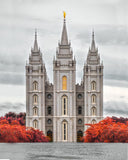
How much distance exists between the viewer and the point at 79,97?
11706 cm

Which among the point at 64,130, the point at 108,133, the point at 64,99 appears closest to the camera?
the point at 108,133

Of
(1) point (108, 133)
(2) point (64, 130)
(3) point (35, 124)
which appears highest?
(3) point (35, 124)

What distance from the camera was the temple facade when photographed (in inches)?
4510

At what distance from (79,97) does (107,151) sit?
47.4m

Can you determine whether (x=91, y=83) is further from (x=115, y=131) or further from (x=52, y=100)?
(x=115, y=131)

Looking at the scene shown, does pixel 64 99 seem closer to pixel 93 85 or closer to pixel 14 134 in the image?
pixel 93 85

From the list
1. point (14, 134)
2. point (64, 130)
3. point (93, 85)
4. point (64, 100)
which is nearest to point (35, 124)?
point (64, 130)

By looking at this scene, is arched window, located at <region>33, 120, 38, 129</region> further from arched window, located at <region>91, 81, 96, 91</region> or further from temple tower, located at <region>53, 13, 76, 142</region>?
arched window, located at <region>91, 81, 96, 91</region>

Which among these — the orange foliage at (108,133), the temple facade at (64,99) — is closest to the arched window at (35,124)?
the temple facade at (64,99)

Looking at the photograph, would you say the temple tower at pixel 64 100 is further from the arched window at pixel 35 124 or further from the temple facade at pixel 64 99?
the arched window at pixel 35 124

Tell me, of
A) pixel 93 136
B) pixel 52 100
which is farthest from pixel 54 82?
pixel 93 136

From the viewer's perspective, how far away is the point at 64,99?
115125 mm

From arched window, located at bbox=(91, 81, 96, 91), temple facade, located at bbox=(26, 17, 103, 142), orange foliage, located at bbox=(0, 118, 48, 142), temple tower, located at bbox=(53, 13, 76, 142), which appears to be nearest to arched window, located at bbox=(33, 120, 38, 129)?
temple facade, located at bbox=(26, 17, 103, 142)

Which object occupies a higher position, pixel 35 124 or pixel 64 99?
pixel 64 99
